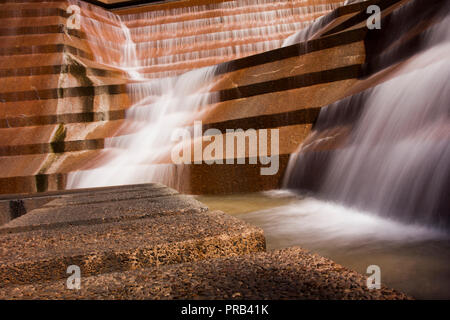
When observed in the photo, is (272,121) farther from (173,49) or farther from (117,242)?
(173,49)

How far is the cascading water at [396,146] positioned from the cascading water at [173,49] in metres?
3.35

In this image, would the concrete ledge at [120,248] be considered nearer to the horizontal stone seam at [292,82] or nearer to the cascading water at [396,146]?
the cascading water at [396,146]

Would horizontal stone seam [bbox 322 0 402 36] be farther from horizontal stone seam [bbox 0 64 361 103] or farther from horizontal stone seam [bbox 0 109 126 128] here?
horizontal stone seam [bbox 0 109 126 128]

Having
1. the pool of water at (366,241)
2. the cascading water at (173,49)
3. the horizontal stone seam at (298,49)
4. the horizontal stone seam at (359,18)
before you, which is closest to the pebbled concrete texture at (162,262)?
the pool of water at (366,241)

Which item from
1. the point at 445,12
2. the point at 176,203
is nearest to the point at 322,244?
the point at 176,203

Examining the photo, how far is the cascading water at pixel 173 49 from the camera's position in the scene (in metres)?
7.46

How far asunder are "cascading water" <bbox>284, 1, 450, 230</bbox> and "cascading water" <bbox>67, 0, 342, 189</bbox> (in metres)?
3.35

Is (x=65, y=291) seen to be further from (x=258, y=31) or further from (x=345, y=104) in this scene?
(x=258, y=31)

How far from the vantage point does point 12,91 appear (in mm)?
8906

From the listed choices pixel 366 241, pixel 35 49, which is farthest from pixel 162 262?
pixel 35 49

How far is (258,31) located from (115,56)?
5.57 metres

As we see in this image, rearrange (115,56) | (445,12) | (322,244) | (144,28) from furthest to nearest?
(144,28)
(115,56)
(445,12)
(322,244)

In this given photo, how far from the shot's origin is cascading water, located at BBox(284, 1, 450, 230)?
7.50 feet
